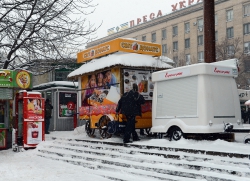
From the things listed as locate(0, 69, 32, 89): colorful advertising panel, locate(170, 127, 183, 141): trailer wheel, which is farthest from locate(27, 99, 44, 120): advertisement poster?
locate(170, 127, 183, 141): trailer wheel

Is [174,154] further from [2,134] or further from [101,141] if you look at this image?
[2,134]

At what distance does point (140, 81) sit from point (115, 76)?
0.95m

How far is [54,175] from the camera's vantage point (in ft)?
27.5

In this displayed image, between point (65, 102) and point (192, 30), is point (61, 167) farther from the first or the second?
point (192, 30)

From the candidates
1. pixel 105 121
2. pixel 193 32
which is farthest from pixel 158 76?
pixel 193 32

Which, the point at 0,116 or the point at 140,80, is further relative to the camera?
the point at 0,116

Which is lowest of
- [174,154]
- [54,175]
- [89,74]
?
[54,175]

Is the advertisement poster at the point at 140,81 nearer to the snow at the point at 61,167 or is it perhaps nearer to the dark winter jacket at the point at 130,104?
the dark winter jacket at the point at 130,104

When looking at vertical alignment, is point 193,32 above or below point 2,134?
above

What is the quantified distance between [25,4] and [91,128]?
238 inches

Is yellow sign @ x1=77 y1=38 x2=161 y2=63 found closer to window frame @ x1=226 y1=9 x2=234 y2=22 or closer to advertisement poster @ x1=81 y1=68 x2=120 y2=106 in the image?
advertisement poster @ x1=81 y1=68 x2=120 y2=106

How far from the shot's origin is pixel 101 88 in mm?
12844

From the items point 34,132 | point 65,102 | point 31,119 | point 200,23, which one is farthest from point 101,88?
point 200,23

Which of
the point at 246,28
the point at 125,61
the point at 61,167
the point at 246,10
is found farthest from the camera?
the point at 246,28
